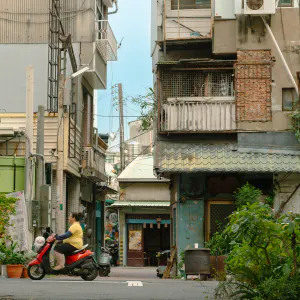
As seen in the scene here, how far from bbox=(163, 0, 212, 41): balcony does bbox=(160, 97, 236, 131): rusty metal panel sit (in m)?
2.61

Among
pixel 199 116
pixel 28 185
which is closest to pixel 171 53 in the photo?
pixel 199 116

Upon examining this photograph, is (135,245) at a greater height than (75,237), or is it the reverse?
(75,237)

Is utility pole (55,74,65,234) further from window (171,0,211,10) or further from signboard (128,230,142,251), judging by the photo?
signboard (128,230,142,251)

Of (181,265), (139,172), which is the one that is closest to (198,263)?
(181,265)

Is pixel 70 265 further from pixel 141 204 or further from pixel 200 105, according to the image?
pixel 141 204

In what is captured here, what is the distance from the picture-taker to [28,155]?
24609 millimetres

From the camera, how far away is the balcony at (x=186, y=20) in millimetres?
26828

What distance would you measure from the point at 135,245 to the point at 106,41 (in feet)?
52.9

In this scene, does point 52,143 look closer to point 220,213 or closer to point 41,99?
point 41,99

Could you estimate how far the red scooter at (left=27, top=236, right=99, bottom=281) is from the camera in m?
17.7

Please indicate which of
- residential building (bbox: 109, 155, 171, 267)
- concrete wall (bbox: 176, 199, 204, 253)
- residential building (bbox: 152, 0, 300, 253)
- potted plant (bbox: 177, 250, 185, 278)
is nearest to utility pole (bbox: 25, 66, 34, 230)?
residential building (bbox: 152, 0, 300, 253)

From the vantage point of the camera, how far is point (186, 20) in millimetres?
27078

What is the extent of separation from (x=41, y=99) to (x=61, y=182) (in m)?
5.59

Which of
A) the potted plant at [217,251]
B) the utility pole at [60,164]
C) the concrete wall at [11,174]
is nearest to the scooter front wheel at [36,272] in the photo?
the potted plant at [217,251]
